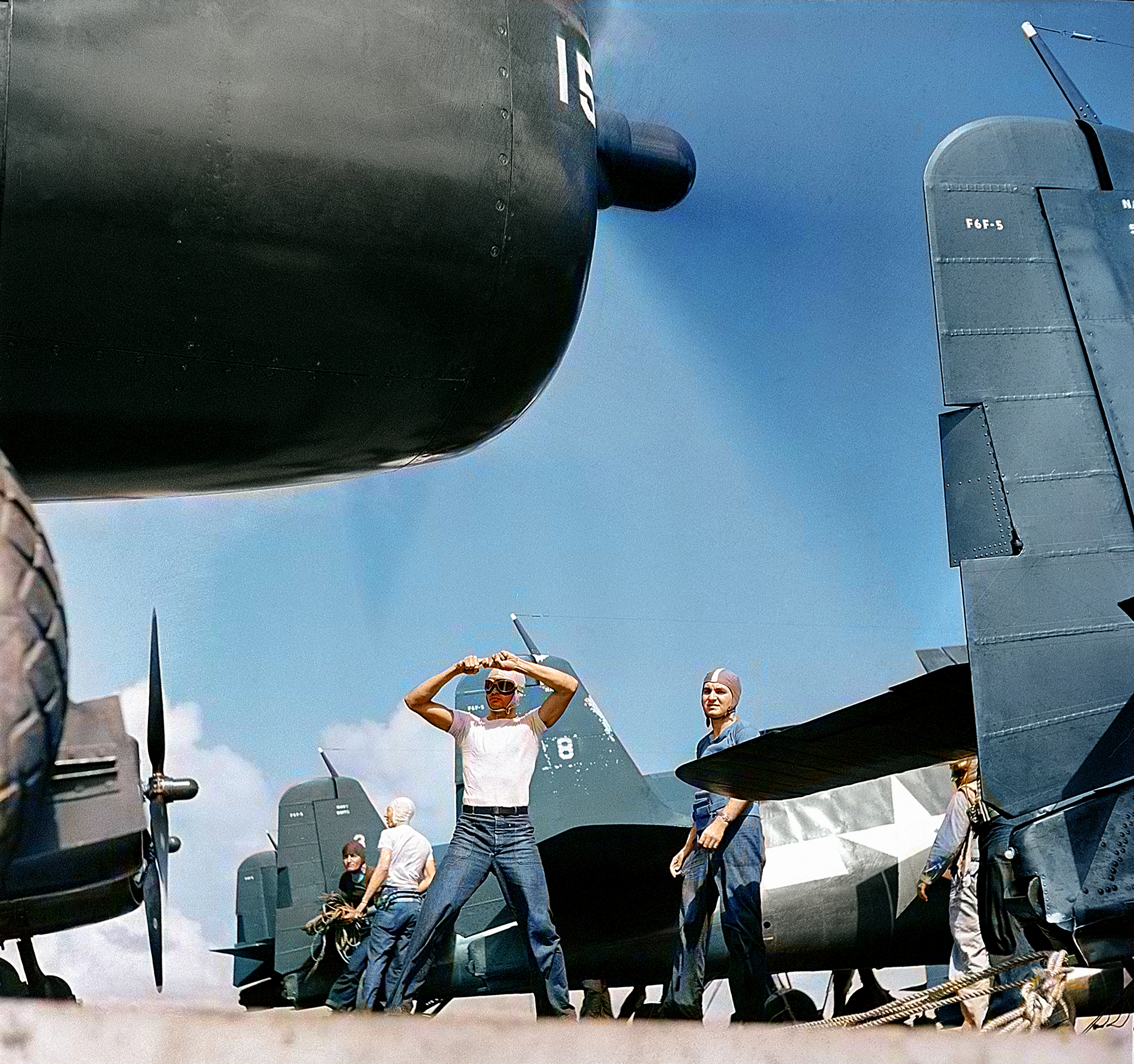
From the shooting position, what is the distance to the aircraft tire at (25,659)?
0.77 m

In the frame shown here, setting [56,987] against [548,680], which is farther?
[56,987]

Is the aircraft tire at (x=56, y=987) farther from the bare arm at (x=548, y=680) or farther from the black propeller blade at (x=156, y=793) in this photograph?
the bare arm at (x=548, y=680)

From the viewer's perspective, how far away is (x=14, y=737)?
77cm

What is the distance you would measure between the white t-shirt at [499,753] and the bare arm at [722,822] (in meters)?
0.76

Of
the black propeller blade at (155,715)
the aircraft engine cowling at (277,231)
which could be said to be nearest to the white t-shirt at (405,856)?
the black propeller blade at (155,715)

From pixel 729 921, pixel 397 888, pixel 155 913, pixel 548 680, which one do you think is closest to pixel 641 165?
pixel 548 680

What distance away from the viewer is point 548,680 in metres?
2.47

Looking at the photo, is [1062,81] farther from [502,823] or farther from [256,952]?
[256,952]

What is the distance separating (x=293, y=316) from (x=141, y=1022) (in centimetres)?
82

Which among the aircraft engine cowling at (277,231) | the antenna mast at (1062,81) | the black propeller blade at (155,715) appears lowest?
the black propeller blade at (155,715)

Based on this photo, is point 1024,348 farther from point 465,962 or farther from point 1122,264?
point 465,962

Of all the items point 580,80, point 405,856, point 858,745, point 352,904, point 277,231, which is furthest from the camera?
point 352,904

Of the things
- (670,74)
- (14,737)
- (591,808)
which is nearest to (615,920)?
(591,808)

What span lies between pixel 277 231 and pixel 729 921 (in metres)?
2.55
